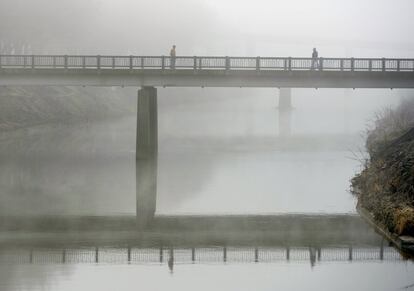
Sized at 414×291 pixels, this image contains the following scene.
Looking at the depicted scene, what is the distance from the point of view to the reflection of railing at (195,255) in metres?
25.3

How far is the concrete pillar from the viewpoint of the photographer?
5603 cm

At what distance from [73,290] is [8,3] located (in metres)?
71.6

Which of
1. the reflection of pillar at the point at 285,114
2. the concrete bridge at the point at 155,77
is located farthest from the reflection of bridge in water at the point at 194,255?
the reflection of pillar at the point at 285,114

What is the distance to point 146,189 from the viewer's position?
42.6 m

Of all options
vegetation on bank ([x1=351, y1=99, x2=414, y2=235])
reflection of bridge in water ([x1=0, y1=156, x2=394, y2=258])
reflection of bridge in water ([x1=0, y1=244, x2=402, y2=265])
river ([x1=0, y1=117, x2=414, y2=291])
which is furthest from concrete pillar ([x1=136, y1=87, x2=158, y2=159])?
reflection of bridge in water ([x1=0, y1=244, x2=402, y2=265])

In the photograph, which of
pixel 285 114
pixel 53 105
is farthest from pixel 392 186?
pixel 285 114

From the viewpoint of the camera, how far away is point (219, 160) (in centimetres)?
5644

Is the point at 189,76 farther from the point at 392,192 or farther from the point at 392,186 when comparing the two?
the point at 392,192

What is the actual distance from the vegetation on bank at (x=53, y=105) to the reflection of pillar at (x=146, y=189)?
2260 centimetres

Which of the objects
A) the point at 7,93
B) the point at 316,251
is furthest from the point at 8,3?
the point at 316,251

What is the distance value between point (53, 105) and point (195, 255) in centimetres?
6531

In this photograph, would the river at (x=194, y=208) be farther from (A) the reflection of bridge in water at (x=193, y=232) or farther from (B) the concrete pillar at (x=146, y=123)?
(B) the concrete pillar at (x=146, y=123)

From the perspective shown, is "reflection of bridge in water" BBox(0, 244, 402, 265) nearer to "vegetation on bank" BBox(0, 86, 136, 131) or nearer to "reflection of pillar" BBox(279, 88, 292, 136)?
"vegetation on bank" BBox(0, 86, 136, 131)

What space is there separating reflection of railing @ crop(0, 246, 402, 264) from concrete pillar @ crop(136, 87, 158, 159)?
29016 mm
